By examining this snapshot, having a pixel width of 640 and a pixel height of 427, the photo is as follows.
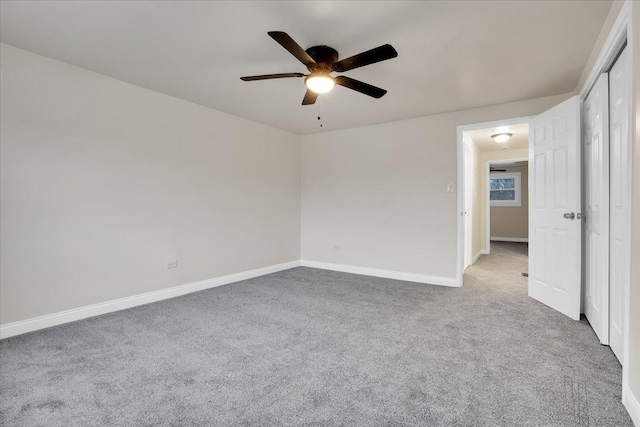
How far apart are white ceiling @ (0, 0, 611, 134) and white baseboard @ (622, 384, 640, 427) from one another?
7.51 ft

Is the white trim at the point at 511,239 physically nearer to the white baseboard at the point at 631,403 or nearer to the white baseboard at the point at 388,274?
the white baseboard at the point at 388,274

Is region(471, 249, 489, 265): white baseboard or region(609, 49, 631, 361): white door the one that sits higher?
region(609, 49, 631, 361): white door

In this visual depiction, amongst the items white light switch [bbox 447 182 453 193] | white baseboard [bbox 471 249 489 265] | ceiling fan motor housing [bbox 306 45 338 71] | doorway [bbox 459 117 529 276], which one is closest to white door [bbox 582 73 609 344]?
doorway [bbox 459 117 529 276]

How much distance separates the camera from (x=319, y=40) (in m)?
2.37

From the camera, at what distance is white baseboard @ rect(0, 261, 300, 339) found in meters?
2.55

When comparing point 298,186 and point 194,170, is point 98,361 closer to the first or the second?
point 194,170

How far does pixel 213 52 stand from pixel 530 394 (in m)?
3.30

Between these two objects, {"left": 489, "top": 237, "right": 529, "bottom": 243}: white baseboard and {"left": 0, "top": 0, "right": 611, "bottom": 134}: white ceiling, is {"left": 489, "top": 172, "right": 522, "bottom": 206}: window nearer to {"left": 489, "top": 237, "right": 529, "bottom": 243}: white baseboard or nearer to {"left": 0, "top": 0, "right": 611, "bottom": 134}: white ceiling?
{"left": 489, "top": 237, "right": 529, "bottom": 243}: white baseboard

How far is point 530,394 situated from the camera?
1712 mm

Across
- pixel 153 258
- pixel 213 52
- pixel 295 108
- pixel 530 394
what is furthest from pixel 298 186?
pixel 530 394

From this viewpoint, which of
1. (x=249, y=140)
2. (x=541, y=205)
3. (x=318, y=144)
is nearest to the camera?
(x=541, y=205)

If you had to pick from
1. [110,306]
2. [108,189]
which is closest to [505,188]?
[108,189]

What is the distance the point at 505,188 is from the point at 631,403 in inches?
347

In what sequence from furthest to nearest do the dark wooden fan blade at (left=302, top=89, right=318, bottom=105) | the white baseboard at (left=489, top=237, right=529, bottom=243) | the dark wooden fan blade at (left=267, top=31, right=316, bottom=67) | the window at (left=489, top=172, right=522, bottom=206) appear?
the window at (left=489, top=172, right=522, bottom=206) < the white baseboard at (left=489, top=237, right=529, bottom=243) < the dark wooden fan blade at (left=302, top=89, right=318, bottom=105) < the dark wooden fan blade at (left=267, top=31, right=316, bottom=67)
